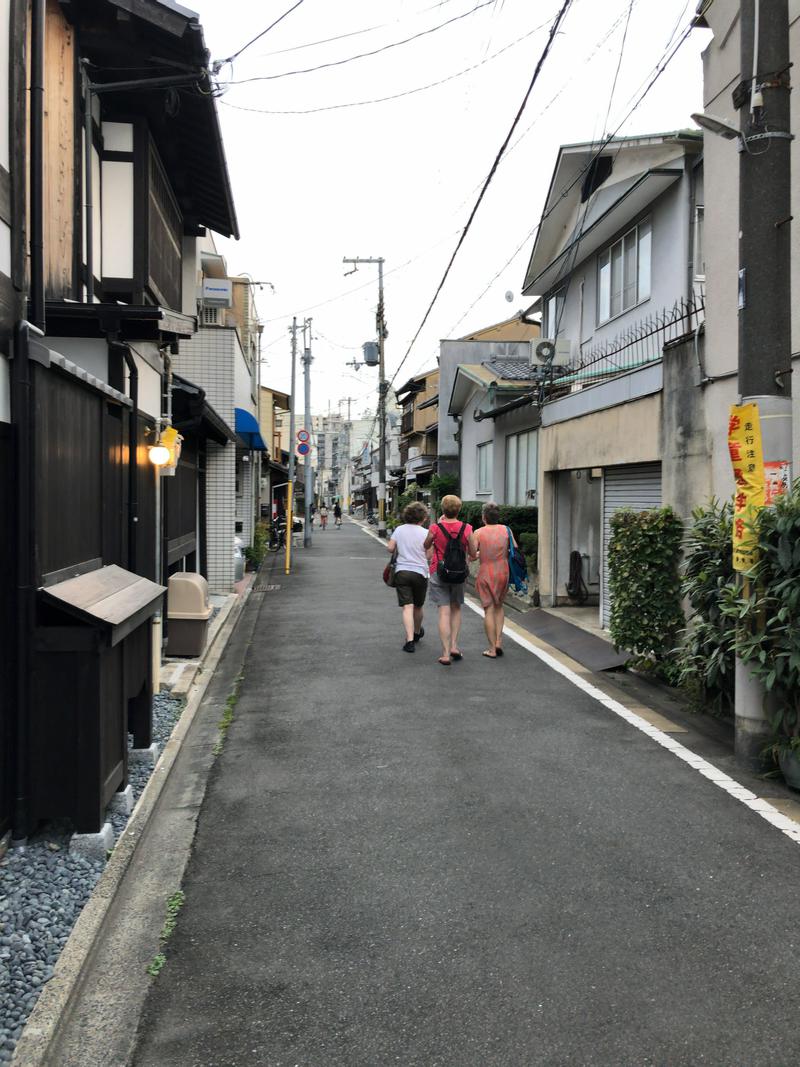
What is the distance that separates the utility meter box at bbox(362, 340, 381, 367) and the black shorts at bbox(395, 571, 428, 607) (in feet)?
95.3

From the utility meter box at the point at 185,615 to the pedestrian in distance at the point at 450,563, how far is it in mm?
2702

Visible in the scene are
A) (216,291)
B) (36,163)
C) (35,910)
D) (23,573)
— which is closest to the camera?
(35,910)

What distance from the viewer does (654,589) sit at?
8.22m

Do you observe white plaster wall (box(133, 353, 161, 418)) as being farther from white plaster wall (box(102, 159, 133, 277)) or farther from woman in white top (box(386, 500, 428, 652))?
woman in white top (box(386, 500, 428, 652))

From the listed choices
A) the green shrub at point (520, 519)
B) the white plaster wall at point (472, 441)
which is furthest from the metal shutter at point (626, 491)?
the white plaster wall at point (472, 441)

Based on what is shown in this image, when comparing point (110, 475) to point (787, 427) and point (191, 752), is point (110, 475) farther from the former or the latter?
point (787, 427)

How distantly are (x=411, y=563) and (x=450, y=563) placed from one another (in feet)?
1.66

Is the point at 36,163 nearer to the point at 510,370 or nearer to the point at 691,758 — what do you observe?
the point at 691,758

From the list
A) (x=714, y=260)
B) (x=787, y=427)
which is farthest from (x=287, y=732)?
(x=714, y=260)

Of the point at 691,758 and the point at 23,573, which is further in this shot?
the point at 691,758

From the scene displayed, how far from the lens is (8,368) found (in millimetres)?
4043

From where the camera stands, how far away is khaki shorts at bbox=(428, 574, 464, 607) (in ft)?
31.2

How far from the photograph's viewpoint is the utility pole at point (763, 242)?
18.2 ft

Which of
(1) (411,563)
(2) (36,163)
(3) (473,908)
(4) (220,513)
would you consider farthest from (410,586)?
(4) (220,513)
